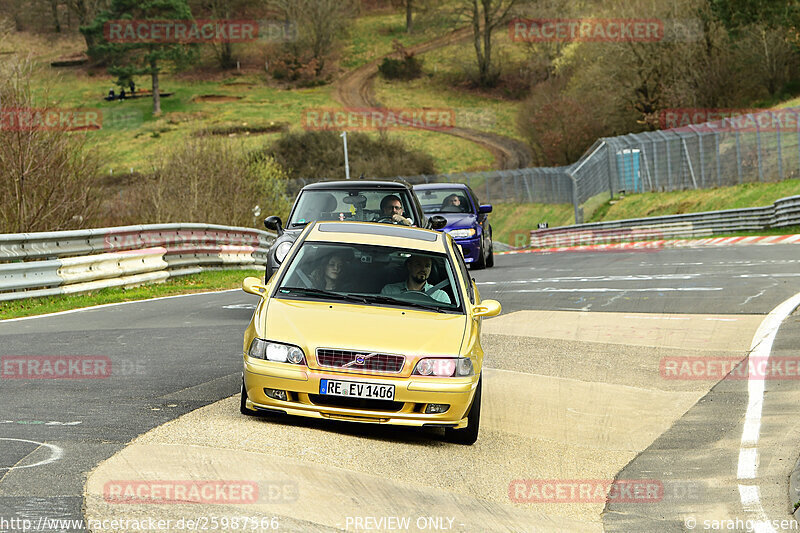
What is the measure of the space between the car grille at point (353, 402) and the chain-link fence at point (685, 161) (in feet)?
111

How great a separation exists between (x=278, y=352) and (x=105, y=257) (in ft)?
39.7

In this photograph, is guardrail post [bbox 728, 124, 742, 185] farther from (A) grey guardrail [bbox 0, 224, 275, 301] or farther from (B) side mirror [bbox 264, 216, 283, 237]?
(B) side mirror [bbox 264, 216, 283, 237]

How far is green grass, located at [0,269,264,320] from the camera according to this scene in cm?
1606

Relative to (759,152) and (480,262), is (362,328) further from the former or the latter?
(759,152)

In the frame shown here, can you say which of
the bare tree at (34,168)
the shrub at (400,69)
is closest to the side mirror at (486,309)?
the bare tree at (34,168)

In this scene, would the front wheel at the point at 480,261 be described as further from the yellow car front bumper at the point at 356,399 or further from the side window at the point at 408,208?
the yellow car front bumper at the point at 356,399

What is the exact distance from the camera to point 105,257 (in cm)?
1872

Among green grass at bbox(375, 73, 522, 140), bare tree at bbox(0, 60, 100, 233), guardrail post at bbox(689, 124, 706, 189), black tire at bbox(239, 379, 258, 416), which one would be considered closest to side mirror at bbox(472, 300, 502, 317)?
black tire at bbox(239, 379, 258, 416)

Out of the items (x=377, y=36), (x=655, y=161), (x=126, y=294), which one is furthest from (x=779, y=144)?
(x=377, y=36)

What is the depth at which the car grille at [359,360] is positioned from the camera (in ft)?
23.9

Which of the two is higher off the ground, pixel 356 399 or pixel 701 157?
pixel 356 399

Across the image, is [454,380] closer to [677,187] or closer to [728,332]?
[728,332]

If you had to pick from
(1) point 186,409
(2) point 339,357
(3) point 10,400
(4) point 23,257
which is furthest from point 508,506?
(4) point 23,257

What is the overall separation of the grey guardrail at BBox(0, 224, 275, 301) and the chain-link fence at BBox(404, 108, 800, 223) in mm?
22172
